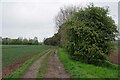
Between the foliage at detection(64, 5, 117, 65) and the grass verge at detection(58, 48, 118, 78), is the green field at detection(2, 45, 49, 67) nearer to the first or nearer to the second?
the foliage at detection(64, 5, 117, 65)

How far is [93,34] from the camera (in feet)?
86.9

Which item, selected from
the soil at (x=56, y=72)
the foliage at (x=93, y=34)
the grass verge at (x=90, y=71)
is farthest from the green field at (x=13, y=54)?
the grass verge at (x=90, y=71)

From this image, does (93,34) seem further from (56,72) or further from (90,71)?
(90,71)

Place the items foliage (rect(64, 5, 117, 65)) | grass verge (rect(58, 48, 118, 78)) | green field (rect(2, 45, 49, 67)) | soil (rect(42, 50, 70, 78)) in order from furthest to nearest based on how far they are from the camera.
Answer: green field (rect(2, 45, 49, 67)), foliage (rect(64, 5, 117, 65)), soil (rect(42, 50, 70, 78)), grass verge (rect(58, 48, 118, 78))

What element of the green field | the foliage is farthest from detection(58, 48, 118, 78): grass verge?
the green field

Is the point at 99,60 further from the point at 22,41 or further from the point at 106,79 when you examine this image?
the point at 22,41

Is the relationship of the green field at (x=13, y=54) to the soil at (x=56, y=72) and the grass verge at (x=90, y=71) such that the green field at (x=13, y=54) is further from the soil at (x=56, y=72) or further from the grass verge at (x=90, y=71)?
the grass verge at (x=90, y=71)

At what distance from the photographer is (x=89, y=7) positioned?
2809 cm

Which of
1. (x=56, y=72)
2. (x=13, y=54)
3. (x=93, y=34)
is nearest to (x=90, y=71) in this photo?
(x=56, y=72)

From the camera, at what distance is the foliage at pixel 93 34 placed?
26656mm

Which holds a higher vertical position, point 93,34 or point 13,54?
point 93,34

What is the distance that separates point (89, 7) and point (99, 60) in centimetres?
549

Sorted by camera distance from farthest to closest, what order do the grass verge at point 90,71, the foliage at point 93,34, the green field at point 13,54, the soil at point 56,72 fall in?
the green field at point 13,54, the foliage at point 93,34, the soil at point 56,72, the grass verge at point 90,71

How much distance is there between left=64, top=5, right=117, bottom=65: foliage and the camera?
26.7 m
